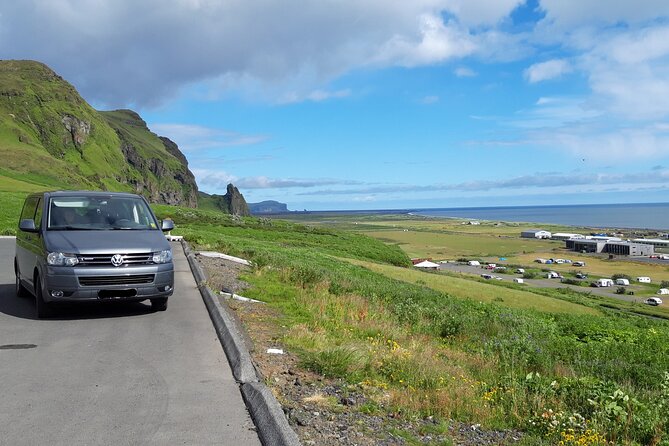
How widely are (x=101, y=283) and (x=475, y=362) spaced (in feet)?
20.3

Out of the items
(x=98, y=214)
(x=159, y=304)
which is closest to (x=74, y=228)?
(x=98, y=214)

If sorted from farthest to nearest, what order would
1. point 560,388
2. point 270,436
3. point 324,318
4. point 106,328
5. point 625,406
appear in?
point 324,318 → point 106,328 → point 560,388 → point 625,406 → point 270,436

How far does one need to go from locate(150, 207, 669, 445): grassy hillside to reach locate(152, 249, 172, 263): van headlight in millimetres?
2033

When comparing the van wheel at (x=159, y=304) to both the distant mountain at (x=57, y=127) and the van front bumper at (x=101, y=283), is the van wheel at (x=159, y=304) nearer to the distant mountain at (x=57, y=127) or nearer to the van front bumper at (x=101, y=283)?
the van front bumper at (x=101, y=283)

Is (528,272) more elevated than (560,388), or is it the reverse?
(560,388)

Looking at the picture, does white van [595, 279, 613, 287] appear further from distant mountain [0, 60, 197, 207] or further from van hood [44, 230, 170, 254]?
distant mountain [0, 60, 197, 207]

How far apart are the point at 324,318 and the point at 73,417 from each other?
18.9 ft

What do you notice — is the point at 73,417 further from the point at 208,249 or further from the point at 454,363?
the point at 208,249

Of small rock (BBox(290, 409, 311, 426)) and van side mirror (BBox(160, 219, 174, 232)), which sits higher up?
van side mirror (BBox(160, 219, 174, 232))

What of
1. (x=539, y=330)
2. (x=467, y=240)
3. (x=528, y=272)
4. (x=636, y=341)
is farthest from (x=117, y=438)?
(x=467, y=240)

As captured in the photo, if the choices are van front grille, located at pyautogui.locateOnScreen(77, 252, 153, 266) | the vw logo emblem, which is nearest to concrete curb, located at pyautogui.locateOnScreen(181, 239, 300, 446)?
van front grille, located at pyautogui.locateOnScreen(77, 252, 153, 266)

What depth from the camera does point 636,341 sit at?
14.7m

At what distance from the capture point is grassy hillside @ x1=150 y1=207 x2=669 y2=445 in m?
6.10

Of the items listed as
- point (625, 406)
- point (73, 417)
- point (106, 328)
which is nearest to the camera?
point (73, 417)
